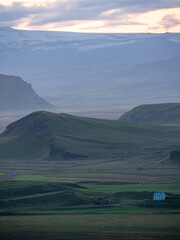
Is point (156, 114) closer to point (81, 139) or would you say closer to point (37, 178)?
point (81, 139)

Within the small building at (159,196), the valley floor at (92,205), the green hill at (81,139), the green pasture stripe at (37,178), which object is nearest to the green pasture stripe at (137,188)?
the valley floor at (92,205)

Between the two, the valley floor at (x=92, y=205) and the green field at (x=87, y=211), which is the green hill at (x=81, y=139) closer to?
the valley floor at (x=92, y=205)

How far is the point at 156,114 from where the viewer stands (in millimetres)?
154000

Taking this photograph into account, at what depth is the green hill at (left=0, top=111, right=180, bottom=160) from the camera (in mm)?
96875

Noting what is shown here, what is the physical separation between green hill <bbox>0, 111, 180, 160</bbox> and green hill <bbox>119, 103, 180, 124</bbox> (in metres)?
28.5

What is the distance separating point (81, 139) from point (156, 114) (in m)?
53.3

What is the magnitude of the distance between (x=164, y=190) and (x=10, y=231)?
22414mm

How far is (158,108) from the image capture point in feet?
519

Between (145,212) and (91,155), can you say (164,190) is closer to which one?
(145,212)

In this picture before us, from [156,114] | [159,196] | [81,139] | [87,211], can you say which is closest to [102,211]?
[87,211]

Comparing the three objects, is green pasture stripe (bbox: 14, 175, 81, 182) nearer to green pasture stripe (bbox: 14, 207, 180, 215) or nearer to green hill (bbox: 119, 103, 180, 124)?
green pasture stripe (bbox: 14, 207, 180, 215)

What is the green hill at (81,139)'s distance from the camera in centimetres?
9688

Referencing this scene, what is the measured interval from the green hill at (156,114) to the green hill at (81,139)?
28.5 metres

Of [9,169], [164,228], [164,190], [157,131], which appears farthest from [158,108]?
[164,228]
